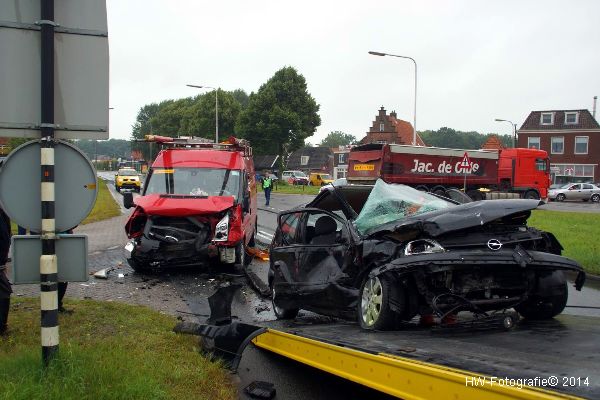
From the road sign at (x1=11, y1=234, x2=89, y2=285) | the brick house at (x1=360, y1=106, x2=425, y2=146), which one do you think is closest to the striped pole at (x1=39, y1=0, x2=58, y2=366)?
the road sign at (x1=11, y1=234, x2=89, y2=285)

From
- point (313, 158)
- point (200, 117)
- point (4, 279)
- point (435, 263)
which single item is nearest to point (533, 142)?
point (200, 117)

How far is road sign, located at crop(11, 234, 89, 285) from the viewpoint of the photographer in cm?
416

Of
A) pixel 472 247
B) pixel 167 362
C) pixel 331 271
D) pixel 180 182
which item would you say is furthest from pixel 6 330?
pixel 180 182

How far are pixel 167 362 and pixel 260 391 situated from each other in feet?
2.87

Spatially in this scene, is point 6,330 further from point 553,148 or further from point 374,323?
point 553,148

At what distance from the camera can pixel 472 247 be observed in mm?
4852

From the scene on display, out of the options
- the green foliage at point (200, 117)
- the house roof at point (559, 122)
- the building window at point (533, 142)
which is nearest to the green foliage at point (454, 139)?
the house roof at point (559, 122)

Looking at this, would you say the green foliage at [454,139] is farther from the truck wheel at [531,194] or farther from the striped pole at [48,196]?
the striped pole at [48,196]

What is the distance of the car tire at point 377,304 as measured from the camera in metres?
4.98

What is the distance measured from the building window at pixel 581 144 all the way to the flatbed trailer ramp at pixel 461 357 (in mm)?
58293

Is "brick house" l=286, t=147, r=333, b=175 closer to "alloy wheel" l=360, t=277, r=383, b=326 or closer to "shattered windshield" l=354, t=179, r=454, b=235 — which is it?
"shattered windshield" l=354, t=179, r=454, b=235

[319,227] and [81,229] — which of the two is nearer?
[319,227]

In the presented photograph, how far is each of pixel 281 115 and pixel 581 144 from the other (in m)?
30.5

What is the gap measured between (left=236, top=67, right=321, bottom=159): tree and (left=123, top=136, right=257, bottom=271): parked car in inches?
1836
